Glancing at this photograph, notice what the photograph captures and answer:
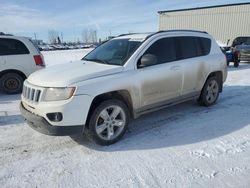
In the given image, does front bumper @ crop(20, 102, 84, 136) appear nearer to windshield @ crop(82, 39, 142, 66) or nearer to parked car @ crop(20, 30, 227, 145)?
parked car @ crop(20, 30, 227, 145)

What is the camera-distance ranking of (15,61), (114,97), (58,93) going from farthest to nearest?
(15,61), (114,97), (58,93)

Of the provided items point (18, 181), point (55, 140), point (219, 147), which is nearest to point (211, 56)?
point (219, 147)

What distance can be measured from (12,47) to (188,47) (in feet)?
18.3

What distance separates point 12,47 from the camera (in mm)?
8172

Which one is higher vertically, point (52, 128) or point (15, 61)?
point (15, 61)

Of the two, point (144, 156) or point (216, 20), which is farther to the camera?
point (216, 20)

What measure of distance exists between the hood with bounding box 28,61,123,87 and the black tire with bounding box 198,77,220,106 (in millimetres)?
2627

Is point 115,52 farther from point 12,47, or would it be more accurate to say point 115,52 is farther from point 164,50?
point 12,47

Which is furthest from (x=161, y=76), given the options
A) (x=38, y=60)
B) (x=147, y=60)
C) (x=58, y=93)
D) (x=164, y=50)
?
(x=38, y=60)

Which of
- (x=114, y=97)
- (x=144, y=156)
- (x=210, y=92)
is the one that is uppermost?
(x=114, y=97)

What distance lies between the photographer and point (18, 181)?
3.29 metres

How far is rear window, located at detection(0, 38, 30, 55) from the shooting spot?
807cm

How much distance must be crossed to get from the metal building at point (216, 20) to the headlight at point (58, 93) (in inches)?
1074

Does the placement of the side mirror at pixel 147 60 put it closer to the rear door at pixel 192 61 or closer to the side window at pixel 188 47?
the rear door at pixel 192 61
